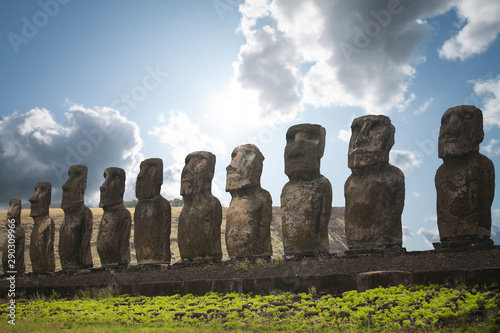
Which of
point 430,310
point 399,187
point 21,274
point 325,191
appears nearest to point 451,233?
point 399,187

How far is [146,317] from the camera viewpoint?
8.73 meters

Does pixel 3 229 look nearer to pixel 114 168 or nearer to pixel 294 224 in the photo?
pixel 114 168

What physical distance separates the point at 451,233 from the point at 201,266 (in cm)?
577

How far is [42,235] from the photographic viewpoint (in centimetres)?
1816

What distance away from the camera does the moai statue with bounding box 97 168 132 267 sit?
1526 centimetres

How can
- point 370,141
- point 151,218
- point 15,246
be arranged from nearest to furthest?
point 370,141 → point 151,218 → point 15,246

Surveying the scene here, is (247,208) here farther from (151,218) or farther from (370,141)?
(370,141)

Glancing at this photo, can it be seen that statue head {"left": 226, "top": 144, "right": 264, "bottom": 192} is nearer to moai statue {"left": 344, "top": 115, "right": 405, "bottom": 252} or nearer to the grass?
moai statue {"left": 344, "top": 115, "right": 405, "bottom": 252}

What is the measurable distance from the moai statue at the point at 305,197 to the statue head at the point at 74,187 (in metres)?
7.76

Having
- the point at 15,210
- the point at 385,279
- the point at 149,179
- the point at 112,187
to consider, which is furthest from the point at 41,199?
the point at 385,279

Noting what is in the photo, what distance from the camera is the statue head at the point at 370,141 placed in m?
11.1

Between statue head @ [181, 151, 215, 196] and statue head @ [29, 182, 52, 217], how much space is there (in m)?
6.98

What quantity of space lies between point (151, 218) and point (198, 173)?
6.27ft

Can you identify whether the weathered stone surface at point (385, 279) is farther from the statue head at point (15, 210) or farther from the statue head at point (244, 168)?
the statue head at point (15, 210)
